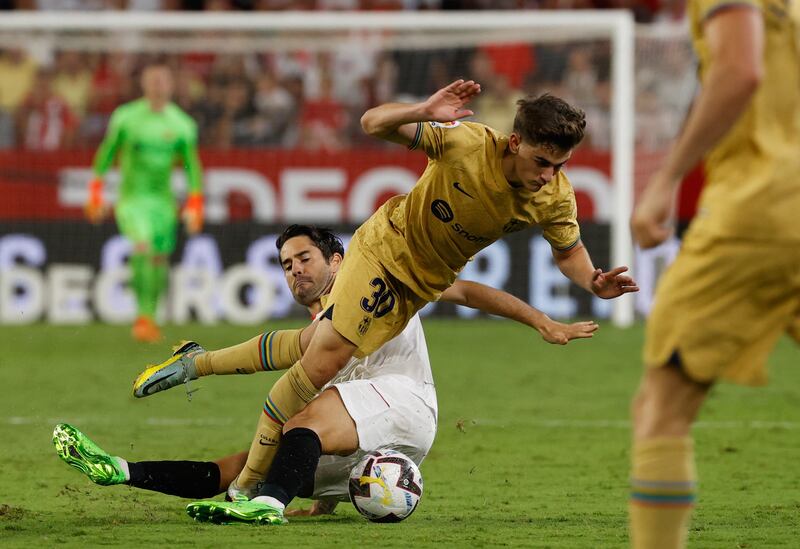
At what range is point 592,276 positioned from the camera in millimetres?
5477

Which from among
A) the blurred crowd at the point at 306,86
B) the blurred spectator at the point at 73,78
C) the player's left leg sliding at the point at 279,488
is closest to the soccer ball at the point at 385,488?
the player's left leg sliding at the point at 279,488

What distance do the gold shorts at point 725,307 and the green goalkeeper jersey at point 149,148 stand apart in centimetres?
973

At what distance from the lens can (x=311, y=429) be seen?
5195 millimetres

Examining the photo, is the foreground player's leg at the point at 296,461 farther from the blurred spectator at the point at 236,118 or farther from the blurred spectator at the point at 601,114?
the blurred spectator at the point at 601,114

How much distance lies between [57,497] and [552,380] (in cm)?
560

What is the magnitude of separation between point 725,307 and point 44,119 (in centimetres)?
1274

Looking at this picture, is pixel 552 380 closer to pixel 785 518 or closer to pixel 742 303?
pixel 785 518

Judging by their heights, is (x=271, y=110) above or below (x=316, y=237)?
above

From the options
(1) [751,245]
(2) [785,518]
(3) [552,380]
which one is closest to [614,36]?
(3) [552,380]

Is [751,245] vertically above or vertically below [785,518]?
above

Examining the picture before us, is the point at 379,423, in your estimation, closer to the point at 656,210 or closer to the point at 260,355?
the point at 260,355

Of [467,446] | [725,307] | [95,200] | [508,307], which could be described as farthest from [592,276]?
[95,200]

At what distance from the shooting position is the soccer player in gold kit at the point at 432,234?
16.5ft

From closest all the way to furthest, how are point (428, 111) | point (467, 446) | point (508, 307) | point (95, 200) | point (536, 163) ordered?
1. point (428, 111)
2. point (536, 163)
3. point (508, 307)
4. point (467, 446)
5. point (95, 200)
